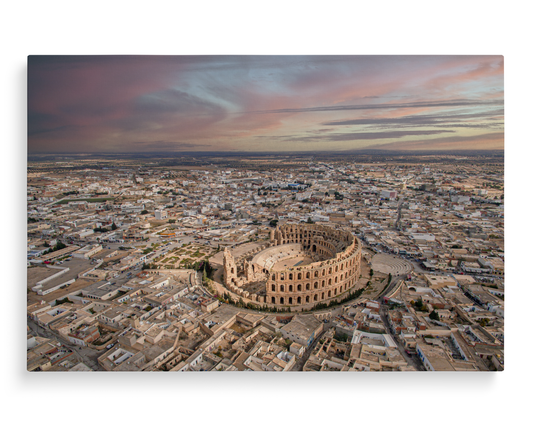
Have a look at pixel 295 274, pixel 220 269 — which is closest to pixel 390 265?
pixel 295 274

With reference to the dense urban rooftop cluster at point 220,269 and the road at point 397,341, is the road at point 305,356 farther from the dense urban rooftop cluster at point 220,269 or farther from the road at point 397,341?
the road at point 397,341

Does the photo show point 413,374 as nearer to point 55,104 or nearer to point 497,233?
point 497,233

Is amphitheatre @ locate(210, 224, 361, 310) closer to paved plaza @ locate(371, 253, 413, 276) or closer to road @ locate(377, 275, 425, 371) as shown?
paved plaza @ locate(371, 253, 413, 276)

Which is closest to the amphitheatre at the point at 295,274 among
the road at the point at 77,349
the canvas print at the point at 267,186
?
the canvas print at the point at 267,186

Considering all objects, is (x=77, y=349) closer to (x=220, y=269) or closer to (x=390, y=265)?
(x=220, y=269)

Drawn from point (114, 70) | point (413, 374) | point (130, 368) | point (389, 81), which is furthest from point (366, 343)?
point (114, 70)

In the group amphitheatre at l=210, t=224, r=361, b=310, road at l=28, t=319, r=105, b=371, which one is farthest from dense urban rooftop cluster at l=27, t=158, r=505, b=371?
amphitheatre at l=210, t=224, r=361, b=310
